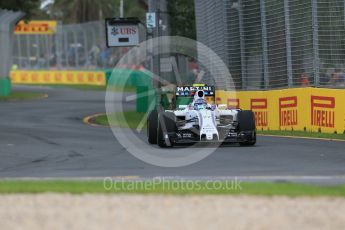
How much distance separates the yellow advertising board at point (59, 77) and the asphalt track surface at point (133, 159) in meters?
37.1

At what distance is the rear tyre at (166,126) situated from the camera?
16797 mm

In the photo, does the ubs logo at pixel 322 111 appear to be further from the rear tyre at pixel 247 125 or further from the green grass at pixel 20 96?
the green grass at pixel 20 96

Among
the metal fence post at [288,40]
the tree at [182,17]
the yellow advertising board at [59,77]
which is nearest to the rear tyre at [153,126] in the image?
the metal fence post at [288,40]

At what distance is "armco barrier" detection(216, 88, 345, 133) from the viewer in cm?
2000

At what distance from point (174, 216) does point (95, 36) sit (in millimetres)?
47766

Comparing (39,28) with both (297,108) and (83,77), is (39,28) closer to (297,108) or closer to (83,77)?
(83,77)

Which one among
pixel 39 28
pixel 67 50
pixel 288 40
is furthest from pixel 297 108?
pixel 39 28

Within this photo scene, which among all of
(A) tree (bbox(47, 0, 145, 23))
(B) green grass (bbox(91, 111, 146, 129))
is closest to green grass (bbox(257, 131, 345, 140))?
(B) green grass (bbox(91, 111, 146, 129))

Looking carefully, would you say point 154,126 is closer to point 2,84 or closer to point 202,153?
point 202,153

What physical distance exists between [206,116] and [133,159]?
7.12 ft

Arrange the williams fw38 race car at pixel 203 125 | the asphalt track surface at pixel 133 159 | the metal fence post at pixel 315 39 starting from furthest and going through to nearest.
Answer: the metal fence post at pixel 315 39
the williams fw38 race car at pixel 203 125
the asphalt track surface at pixel 133 159

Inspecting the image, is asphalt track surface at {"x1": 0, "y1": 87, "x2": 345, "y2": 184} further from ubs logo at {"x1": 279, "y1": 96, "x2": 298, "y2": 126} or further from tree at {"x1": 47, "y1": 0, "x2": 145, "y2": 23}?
tree at {"x1": 47, "y1": 0, "x2": 145, "y2": 23}

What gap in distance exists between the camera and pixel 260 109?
23.6 meters

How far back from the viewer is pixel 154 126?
1769 cm
